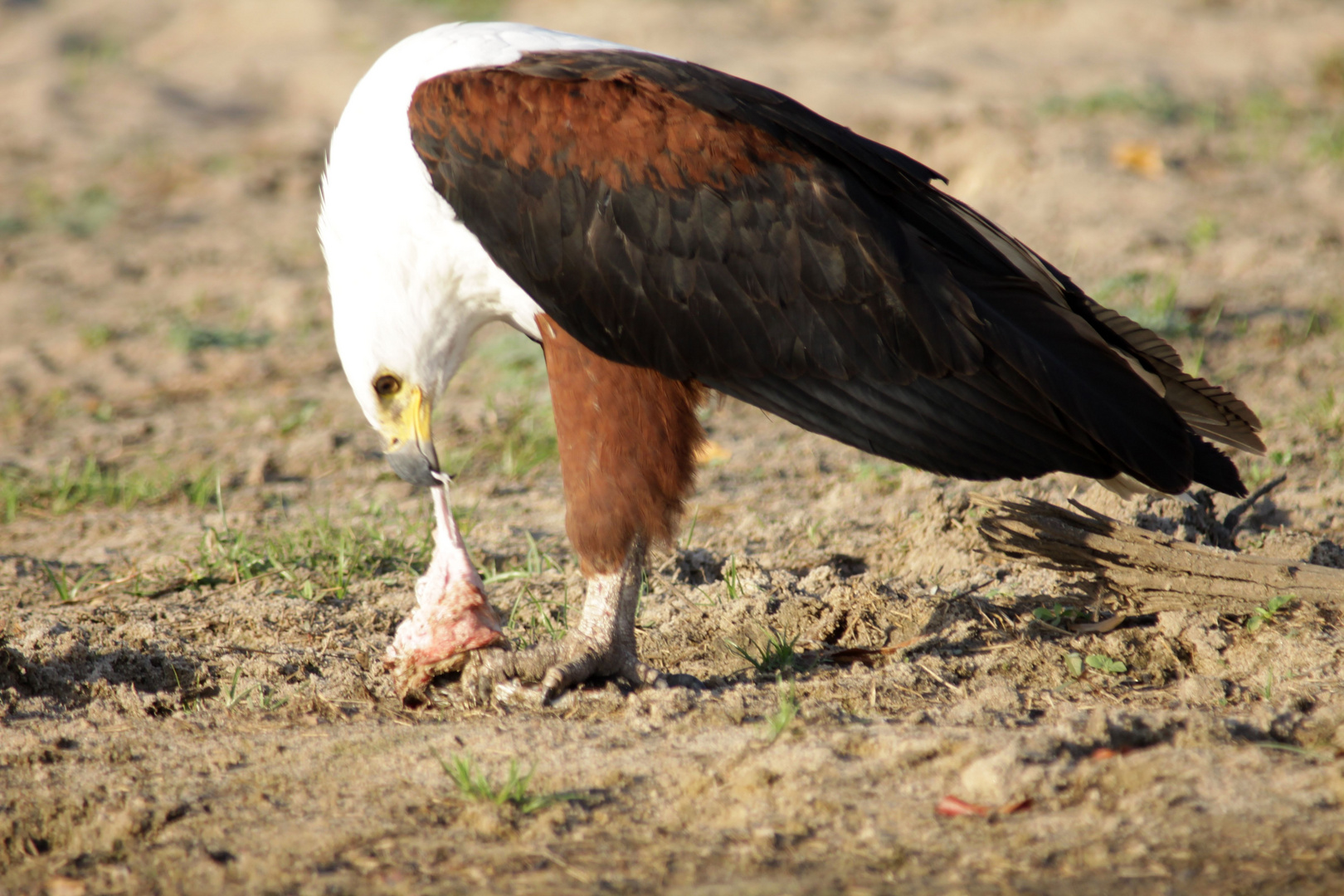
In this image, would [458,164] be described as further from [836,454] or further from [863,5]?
[863,5]

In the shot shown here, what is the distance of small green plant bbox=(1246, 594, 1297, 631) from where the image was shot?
3.52 m

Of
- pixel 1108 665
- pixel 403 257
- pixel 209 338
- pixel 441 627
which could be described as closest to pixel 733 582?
pixel 441 627

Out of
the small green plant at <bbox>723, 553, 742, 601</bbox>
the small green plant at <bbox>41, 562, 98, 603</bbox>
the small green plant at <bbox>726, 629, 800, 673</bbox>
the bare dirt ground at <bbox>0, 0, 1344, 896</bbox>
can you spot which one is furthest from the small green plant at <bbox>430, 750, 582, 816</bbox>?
the small green plant at <bbox>41, 562, 98, 603</bbox>

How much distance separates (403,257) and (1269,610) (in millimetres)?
2576

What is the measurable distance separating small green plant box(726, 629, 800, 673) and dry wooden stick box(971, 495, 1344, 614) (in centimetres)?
65

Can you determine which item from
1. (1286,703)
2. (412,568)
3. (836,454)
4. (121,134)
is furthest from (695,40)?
(1286,703)

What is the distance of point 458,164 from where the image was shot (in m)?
3.30

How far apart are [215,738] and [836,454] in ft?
9.99

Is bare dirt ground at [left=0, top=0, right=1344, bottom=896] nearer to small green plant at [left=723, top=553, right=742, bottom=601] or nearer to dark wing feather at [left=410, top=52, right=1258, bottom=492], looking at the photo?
small green plant at [left=723, top=553, right=742, bottom=601]

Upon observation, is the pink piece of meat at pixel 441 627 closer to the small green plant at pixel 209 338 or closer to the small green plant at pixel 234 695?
the small green plant at pixel 234 695

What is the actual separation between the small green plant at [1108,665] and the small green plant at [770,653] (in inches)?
32.0

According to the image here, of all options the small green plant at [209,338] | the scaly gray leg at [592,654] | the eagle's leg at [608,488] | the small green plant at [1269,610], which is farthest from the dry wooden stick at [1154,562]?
the small green plant at [209,338]

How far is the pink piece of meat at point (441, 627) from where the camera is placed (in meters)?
3.39

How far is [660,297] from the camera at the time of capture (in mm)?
3396
